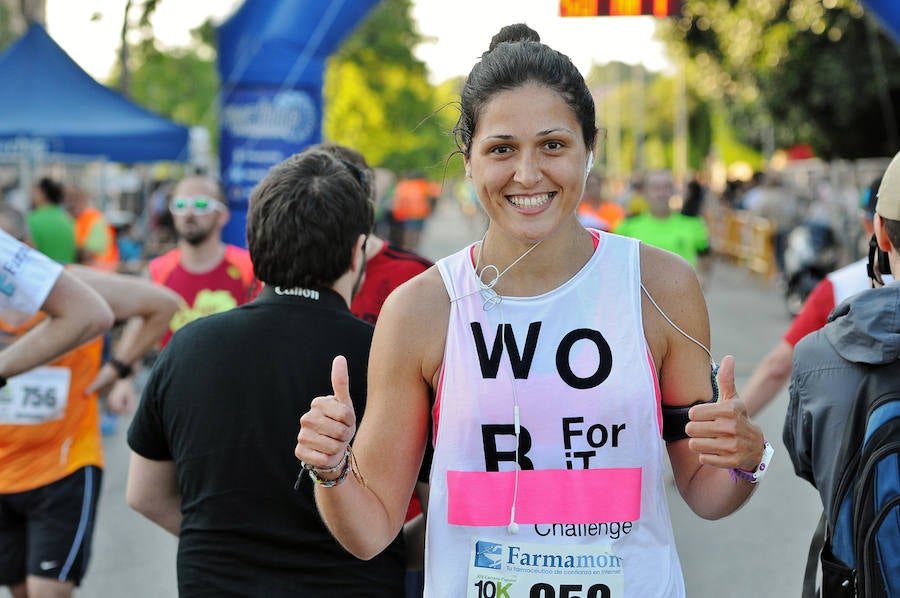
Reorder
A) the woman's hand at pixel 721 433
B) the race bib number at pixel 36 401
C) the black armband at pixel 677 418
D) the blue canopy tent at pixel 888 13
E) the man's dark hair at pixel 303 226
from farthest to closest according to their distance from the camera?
the blue canopy tent at pixel 888 13 → the race bib number at pixel 36 401 → the man's dark hair at pixel 303 226 → the black armband at pixel 677 418 → the woman's hand at pixel 721 433

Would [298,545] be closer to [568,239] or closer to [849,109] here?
[568,239]

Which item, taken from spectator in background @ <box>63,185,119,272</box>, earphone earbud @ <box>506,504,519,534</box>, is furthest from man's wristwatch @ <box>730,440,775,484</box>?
spectator in background @ <box>63,185,119,272</box>

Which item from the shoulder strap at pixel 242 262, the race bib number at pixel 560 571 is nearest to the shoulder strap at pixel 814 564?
the race bib number at pixel 560 571

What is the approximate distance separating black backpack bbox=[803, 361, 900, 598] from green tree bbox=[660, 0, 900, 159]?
22.0 m

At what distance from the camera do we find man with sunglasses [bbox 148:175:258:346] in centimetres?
556

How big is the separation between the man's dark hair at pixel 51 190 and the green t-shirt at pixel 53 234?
51 centimetres

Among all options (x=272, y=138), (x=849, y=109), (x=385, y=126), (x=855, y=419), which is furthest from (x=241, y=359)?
(x=385, y=126)

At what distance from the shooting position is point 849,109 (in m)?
25.5

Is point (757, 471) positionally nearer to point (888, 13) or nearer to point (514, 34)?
point (514, 34)

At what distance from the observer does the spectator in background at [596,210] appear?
32.8ft

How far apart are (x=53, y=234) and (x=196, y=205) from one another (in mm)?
4392

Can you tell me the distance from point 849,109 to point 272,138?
1793 cm

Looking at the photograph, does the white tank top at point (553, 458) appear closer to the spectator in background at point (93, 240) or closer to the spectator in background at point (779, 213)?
the spectator in background at point (93, 240)

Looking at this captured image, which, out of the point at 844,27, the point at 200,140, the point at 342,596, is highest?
the point at 844,27
